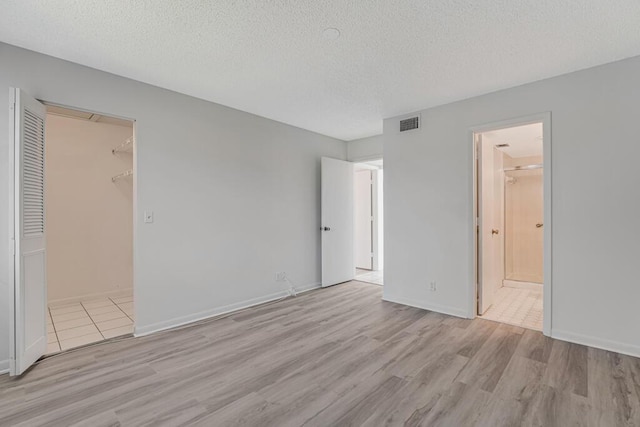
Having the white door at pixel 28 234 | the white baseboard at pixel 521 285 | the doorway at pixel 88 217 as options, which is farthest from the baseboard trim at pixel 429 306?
the white door at pixel 28 234

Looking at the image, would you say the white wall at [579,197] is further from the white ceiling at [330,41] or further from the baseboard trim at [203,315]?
the baseboard trim at [203,315]

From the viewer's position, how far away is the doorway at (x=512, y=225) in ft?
11.5

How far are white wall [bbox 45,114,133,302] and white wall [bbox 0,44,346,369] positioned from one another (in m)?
1.73

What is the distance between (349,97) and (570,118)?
217 centimetres

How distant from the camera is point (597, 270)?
2.71 m

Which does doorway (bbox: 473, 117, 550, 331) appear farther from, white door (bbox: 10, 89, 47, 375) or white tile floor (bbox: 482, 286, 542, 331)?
white door (bbox: 10, 89, 47, 375)

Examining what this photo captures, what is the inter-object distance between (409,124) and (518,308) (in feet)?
9.06

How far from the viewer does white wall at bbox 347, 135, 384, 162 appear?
16.7ft

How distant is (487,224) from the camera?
3811 mm

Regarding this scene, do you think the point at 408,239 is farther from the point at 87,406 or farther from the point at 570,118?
the point at 87,406

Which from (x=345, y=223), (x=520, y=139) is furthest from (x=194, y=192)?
(x=520, y=139)

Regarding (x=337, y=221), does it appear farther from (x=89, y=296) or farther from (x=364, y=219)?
(x=89, y=296)

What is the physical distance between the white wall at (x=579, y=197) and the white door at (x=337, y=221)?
177cm

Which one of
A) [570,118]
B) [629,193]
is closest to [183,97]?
[570,118]
